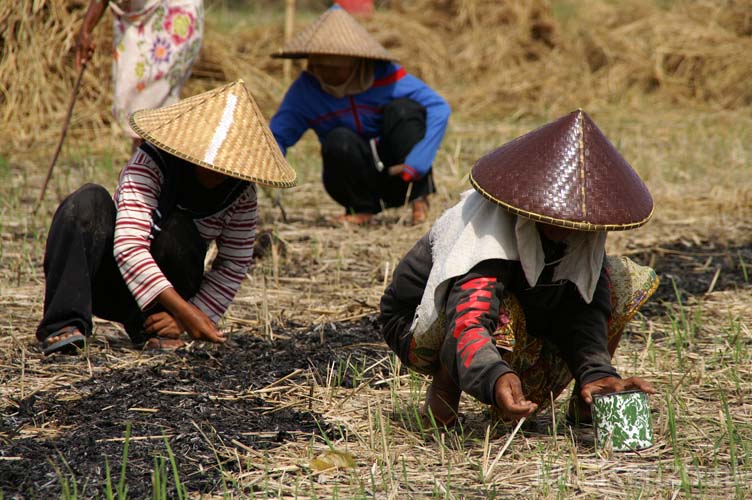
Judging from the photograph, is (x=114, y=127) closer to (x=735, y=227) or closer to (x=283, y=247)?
(x=283, y=247)

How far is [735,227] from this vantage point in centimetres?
526

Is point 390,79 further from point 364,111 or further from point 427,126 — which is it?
point 427,126

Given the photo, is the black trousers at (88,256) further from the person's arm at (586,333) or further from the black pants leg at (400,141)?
the black pants leg at (400,141)

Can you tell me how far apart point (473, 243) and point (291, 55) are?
298 cm

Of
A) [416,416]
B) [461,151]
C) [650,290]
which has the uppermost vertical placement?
[650,290]

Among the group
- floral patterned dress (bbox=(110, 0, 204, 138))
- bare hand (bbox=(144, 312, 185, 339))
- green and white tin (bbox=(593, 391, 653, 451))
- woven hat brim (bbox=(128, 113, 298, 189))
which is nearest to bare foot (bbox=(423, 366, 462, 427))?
green and white tin (bbox=(593, 391, 653, 451))

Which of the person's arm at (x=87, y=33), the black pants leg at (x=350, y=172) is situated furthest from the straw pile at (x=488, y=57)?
the black pants leg at (x=350, y=172)

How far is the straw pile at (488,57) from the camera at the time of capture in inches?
303

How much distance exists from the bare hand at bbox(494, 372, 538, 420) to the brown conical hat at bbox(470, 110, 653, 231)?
37 centimetres

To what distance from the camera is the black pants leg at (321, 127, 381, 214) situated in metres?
5.37

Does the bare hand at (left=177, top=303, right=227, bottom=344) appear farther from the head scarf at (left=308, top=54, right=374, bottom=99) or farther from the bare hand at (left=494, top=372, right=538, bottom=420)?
the head scarf at (left=308, top=54, right=374, bottom=99)

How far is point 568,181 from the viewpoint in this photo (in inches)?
94.1

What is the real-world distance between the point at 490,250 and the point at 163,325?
4.63 ft

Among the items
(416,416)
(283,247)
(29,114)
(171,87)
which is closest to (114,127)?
(29,114)
